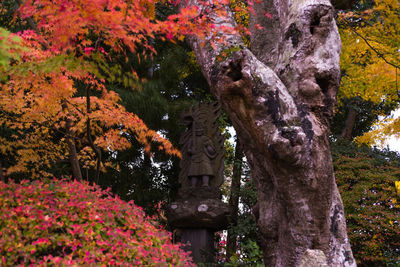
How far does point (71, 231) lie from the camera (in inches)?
114

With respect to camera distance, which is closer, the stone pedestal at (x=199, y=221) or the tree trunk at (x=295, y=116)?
the tree trunk at (x=295, y=116)

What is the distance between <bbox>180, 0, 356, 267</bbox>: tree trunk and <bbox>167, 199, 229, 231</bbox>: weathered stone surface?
3.78m

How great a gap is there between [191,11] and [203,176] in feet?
16.2

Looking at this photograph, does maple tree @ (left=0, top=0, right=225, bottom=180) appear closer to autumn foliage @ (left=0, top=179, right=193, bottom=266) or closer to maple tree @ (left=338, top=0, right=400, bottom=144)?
autumn foliage @ (left=0, top=179, right=193, bottom=266)

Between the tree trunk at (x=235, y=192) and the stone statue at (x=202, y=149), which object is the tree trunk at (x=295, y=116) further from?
the tree trunk at (x=235, y=192)

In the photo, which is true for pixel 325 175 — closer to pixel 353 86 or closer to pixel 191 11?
pixel 191 11

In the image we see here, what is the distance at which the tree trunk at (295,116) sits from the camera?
3.10 metres

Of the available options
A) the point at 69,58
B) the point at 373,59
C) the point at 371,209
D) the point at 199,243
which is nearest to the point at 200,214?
the point at 199,243

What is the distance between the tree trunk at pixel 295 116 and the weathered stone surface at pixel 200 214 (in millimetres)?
3776

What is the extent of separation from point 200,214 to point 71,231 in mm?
4718

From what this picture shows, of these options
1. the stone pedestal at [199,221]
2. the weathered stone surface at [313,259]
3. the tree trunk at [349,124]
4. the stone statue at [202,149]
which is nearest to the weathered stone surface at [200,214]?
the stone pedestal at [199,221]

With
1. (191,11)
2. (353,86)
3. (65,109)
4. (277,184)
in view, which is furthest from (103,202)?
(353,86)

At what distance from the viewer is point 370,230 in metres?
6.92

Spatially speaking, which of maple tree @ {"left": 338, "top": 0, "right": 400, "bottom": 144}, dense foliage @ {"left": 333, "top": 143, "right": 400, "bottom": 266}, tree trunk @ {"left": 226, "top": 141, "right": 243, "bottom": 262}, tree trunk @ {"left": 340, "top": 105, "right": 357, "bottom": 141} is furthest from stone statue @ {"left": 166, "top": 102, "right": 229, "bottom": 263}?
tree trunk @ {"left": 340, "top": 105, "right": 357, "bottom": 141}
